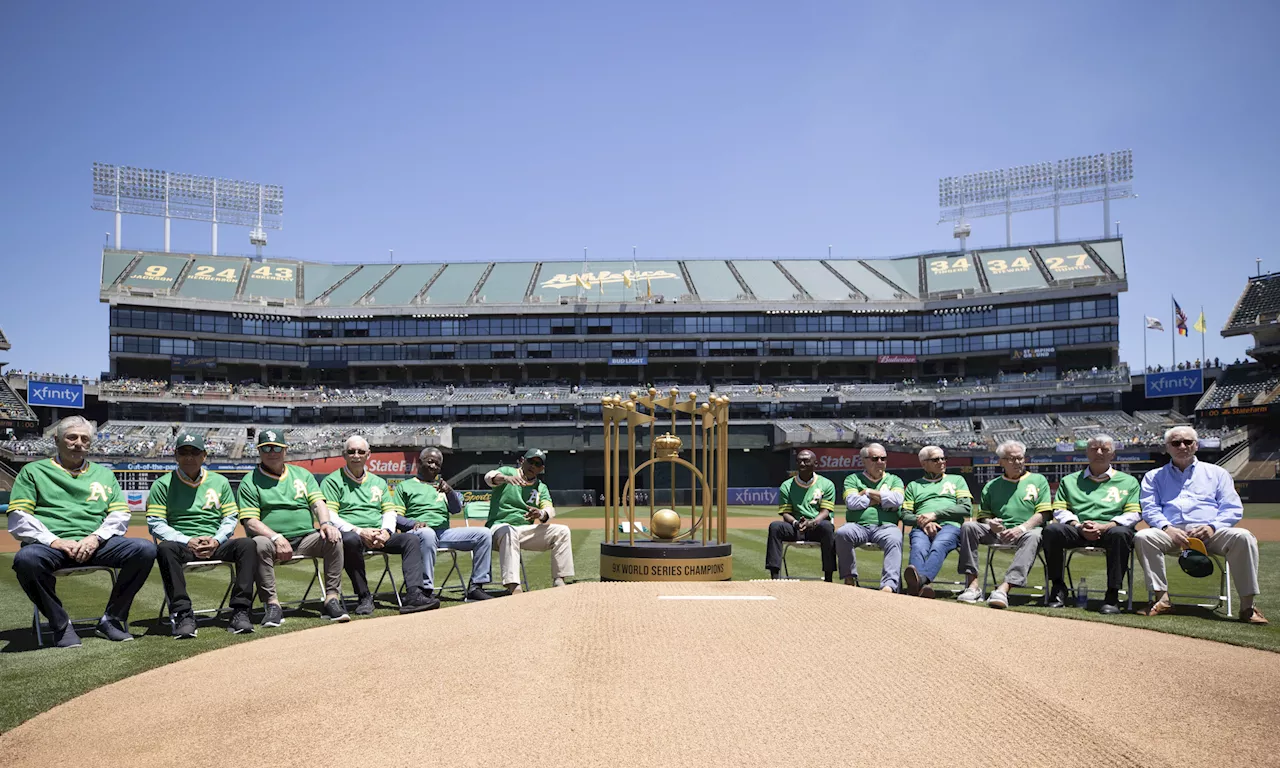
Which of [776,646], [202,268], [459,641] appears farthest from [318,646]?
[202,268]

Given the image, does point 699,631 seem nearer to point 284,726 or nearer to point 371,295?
point 284,726

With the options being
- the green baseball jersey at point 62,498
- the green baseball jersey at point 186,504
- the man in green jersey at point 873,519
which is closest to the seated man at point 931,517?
the man in green jersey at point 873,519

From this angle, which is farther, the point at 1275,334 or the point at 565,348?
the point at 565,348

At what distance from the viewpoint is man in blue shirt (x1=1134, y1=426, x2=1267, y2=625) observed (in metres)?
8.93

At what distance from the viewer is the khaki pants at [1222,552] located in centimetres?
888

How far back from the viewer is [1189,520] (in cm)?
956

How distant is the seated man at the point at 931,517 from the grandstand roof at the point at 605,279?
2103 inches

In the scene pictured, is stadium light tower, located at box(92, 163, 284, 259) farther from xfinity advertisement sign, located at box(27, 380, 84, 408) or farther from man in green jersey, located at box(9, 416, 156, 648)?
man in green jersey, located at box(9, 416, 156, 648)

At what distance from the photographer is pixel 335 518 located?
10.0 m

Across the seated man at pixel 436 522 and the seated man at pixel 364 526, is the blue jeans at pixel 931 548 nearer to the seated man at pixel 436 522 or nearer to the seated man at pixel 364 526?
the seated man at pixel 436 522

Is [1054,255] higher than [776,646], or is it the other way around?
[1054,255]

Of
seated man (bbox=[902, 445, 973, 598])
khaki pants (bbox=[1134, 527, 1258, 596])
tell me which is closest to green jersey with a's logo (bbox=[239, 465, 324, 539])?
seated man (bbox=[902, 445, 973, 598])

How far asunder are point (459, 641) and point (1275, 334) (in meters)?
60.2

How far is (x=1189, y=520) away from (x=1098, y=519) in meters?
0.95
